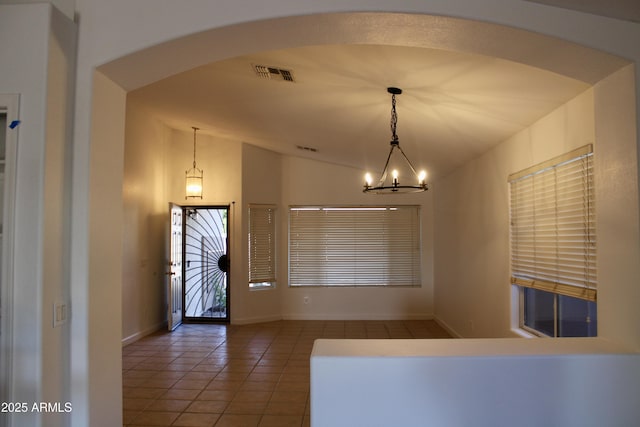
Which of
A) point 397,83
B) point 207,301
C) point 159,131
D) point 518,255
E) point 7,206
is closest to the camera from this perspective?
point 7,206

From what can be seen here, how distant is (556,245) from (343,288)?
469cm

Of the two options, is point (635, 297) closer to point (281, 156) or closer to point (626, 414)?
point (626, 414)

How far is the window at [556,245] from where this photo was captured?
2820mm

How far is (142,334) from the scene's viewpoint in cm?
615

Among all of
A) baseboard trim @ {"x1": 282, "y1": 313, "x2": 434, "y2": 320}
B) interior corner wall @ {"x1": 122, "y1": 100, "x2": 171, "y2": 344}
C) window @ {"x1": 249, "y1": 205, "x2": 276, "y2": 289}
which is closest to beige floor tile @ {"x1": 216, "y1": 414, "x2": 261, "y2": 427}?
interior corner wall @ {"x1": 122, "y1": 100, "x2": 171, "y2": 344}

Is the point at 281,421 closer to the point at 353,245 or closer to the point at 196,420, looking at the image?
the point at 196,420

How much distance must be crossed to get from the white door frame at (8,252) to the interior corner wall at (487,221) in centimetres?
306

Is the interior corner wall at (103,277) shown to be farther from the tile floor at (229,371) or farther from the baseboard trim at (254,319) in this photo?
the baseboard trim at (254,319)

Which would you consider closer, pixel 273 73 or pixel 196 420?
pixel 196 420

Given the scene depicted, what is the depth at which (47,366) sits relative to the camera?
5.85 feet

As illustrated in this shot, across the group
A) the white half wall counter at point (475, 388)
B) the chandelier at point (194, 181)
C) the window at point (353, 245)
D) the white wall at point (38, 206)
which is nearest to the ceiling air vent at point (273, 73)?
the white wall at point (38, 206)

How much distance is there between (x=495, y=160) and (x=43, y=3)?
12.7ft

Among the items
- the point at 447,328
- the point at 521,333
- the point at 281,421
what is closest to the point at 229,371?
the point at 281,421

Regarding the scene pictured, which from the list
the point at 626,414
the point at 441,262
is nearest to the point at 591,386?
the point at 626,414
